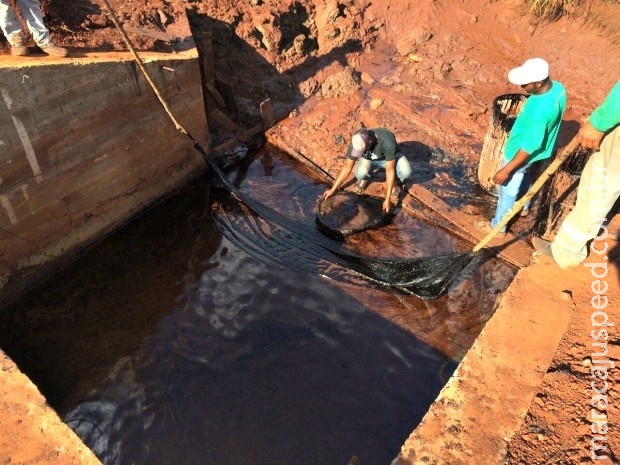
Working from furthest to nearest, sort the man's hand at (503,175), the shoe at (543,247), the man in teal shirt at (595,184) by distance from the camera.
A: the man's hand at (503,175) < the shoe at (543,247) < the man in teal shirt at (595,184)

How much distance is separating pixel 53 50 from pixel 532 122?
18.4 feet

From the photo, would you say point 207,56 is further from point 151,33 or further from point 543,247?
point 543,247

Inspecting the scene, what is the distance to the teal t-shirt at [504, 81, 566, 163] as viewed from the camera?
15.2 feet

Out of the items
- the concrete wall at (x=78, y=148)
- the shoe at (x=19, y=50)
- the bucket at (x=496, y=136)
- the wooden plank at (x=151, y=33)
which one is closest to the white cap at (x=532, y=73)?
the bucket at (x=496, y=136)

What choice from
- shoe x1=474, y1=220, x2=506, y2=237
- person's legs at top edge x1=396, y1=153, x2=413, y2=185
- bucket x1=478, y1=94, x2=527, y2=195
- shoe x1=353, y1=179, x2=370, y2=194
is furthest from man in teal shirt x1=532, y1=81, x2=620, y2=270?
shoe x1=353, y1=179, x2=370, y2=194

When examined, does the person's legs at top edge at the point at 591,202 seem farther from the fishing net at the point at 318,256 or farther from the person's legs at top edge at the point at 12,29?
the person's legs at top edge at the point at 12,29

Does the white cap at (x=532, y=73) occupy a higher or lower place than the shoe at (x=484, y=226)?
higher

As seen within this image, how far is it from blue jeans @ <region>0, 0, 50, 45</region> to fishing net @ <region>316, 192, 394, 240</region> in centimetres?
406

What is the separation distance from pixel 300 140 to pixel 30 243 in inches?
173

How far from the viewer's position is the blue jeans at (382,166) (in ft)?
21.1

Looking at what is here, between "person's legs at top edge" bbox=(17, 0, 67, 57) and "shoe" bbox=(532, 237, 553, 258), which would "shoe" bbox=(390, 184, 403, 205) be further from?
"person's legs at top edge" bbox=(17, 0, 67, 57)

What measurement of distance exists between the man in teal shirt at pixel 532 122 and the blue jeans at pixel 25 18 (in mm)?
5332

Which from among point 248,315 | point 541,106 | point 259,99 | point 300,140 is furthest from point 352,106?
point 248,315

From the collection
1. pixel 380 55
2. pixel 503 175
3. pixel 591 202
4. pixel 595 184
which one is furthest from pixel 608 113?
pixel 380 55
